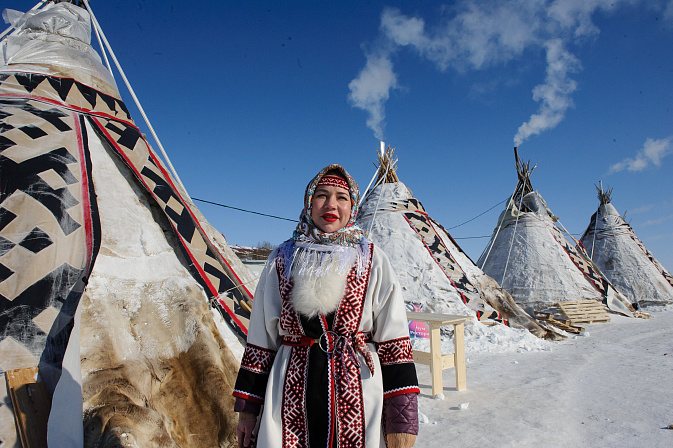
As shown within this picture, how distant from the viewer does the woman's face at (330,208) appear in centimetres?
132

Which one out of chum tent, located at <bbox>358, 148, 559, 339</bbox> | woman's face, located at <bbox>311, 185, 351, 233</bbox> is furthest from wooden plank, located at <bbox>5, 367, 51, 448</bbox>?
chum tent, located at <bbox>358, 148, 559, 339</bbox>

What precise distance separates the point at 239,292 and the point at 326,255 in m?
1.56

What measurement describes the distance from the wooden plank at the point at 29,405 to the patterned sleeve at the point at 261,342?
98cm

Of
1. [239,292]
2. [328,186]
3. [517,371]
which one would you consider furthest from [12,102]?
[517,371]

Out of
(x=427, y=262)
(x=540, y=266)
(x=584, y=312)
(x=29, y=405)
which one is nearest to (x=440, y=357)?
(x=29, y=405)

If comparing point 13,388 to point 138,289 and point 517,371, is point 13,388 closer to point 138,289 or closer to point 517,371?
point 138,289

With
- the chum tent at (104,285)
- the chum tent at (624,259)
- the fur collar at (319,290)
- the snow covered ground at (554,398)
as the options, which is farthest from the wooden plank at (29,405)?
the chum tent at (624,259)

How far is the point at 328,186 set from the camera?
1.35m

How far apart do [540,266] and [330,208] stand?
8827 mm

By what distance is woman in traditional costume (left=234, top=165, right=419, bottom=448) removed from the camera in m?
1.15

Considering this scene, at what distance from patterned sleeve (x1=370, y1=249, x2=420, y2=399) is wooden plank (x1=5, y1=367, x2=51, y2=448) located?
4.64 feet

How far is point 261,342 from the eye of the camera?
1264 mm

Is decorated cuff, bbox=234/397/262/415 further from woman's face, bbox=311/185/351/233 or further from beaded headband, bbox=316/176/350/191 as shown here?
beaded headband, bbox=316/176/350/191

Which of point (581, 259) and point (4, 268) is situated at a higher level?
point (581, 259)
